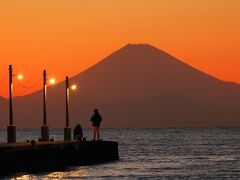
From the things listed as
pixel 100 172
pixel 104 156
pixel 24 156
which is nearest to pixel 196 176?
pixel 100 172

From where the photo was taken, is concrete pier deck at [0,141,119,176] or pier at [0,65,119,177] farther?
pier at [0,65,119,177]

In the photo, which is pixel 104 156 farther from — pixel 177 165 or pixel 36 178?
pixel 36 178

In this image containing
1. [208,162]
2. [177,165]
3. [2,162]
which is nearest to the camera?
[2,162]

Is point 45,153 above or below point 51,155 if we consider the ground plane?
above

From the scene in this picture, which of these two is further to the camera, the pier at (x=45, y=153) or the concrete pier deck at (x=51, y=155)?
the pier at (x=45, y=153)

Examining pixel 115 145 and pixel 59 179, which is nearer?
pixel 59 179

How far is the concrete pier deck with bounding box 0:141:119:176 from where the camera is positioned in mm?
56072

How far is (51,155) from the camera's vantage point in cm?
6297

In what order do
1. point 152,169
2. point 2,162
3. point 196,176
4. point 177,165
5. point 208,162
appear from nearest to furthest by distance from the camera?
point 2,162, point 196,176, point 152,169, point 177,165, point 208,162

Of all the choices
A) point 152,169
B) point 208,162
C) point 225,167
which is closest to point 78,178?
point 152,169

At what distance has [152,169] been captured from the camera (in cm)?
6694

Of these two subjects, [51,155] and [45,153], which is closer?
[45,153]

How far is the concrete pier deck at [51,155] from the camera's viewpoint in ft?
184

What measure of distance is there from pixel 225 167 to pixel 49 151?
14.1 metres
